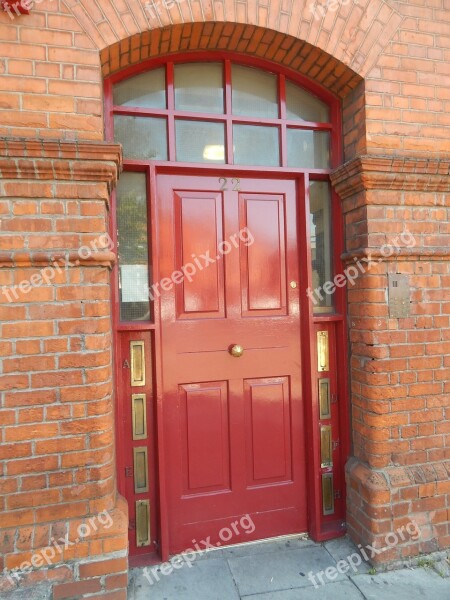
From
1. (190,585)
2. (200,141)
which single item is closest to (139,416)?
(190,585)

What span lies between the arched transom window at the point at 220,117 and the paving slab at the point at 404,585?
2.65 metres

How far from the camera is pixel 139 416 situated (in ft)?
8.72

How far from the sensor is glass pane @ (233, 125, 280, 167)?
9.21 feet

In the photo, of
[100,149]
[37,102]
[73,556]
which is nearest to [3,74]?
[37,102]

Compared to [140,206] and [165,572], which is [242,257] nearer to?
[140,206]

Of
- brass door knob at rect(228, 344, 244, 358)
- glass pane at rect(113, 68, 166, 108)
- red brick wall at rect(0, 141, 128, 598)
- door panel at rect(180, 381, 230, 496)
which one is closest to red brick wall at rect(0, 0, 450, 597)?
red brick wall at rect(0, 141, 128, 598)

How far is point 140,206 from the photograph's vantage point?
105 inches

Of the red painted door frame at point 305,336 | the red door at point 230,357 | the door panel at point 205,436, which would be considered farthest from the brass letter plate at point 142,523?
the door panel at point 205,436

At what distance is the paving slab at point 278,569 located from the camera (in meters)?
2.45

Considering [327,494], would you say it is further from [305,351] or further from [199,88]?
[199,88]

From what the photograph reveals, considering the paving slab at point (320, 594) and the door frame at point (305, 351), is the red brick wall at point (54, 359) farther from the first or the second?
the paving slab at point (320, 594)

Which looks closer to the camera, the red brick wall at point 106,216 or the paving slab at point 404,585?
the red brick wall at point 106,216

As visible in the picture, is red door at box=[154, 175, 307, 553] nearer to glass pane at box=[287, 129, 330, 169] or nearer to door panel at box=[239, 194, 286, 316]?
door panel at box=[239, 194, 286, 316]

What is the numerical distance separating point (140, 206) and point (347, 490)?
2.39m
